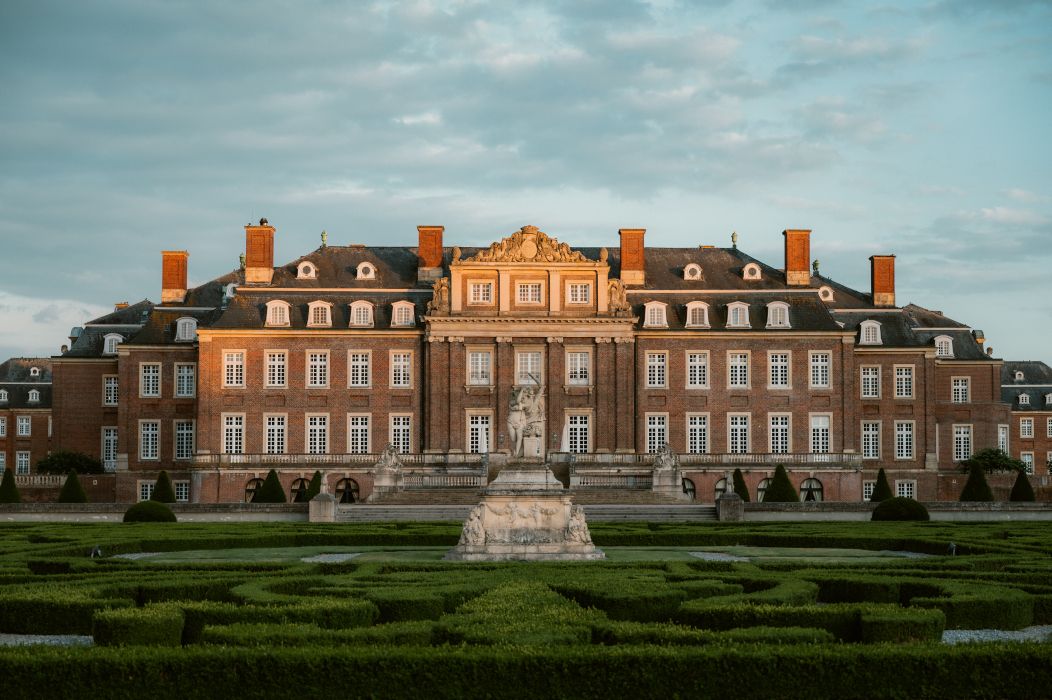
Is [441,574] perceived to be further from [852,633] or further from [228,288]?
[228,288]

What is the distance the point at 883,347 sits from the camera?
62500 millimetres

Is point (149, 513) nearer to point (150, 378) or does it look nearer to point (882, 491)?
point (150, 378)

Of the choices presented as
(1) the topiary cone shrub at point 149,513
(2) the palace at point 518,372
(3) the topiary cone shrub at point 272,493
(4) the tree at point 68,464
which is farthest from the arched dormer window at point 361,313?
(1) the topiary cone shrub at point 149,513

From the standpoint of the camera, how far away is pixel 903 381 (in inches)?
2472

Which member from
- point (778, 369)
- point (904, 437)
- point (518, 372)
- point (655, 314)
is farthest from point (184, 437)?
point (904, 437)

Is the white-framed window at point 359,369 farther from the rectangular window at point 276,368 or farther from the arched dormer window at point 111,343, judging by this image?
the arched dormer window at point 111,343

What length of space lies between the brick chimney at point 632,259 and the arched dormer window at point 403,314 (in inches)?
373

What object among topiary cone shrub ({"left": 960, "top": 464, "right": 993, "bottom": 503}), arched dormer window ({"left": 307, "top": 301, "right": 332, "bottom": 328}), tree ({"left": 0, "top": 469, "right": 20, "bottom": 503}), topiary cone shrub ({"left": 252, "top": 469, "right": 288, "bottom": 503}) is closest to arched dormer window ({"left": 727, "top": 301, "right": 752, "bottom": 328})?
topiary cone shrub ({"left": 960, "top": 464, "right": 993, "bottom": 503})

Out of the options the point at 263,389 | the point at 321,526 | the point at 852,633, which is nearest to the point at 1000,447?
the point at 263,389

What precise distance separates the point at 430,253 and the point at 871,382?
20.6 meters

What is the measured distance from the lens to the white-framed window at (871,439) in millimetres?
62406

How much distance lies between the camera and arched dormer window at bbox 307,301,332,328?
60906mm

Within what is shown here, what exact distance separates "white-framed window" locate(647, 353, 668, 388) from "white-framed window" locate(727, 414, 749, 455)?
332cm

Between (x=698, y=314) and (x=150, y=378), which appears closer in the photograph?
(x=698, y=314)
